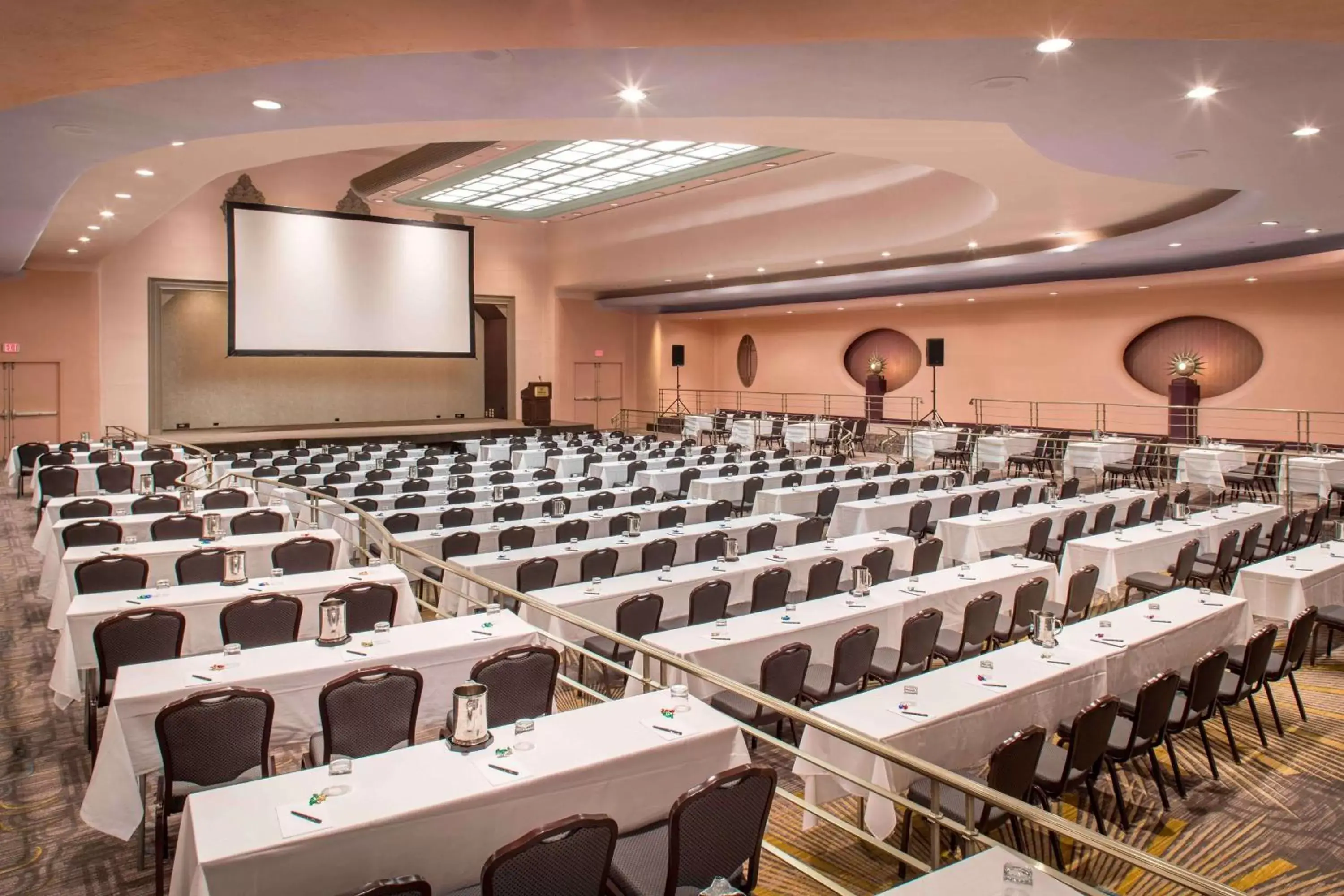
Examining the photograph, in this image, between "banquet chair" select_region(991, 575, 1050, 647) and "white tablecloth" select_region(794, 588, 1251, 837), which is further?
"banquet chair" select_region(991, 575, 1050, 647)

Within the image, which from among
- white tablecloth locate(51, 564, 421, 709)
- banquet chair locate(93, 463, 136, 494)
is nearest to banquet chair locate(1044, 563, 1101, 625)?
white tablecloth locate(51, 564, 421, 709)

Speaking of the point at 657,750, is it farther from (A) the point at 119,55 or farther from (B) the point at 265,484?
(B) the point at 265,484

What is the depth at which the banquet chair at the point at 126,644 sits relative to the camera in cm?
543

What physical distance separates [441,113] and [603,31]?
3.40 m

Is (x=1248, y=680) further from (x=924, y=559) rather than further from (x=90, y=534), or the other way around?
(x=90, y=534)

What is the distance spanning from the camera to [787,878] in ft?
14.8

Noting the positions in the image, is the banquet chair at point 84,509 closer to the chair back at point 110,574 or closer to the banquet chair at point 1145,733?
the chair back at point 110,574

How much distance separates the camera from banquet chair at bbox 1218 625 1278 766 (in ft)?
19.6

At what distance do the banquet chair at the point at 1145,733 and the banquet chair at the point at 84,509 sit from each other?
945cm

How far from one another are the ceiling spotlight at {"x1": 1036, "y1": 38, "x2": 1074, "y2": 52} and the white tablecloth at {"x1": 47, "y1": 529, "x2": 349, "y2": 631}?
641 centimetres

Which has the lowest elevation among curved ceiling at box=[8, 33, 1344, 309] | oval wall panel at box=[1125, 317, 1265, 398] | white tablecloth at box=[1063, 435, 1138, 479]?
white tablecloth at box=[1063, 435, 1138, 479]

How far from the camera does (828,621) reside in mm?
6559

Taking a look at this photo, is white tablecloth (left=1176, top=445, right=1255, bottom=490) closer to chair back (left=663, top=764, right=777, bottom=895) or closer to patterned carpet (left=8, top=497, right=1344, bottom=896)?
patterned carpet (left=8, top=497, right=1344, bottom=896)

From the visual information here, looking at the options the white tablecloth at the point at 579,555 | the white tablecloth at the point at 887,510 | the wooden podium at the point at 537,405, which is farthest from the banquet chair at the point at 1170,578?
the wooden podium at the point at 537,405
